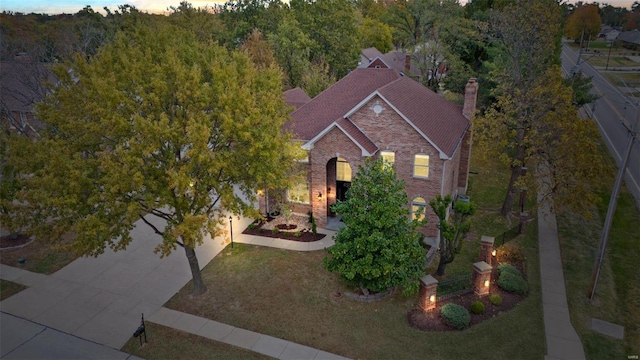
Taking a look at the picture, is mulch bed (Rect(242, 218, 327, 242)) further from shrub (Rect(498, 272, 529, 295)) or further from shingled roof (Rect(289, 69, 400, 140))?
shrub (Rect(498, 272, 529, 295))

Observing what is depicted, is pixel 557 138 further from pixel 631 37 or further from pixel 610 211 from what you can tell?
pixel 631 37

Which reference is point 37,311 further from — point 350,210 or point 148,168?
point 350,210

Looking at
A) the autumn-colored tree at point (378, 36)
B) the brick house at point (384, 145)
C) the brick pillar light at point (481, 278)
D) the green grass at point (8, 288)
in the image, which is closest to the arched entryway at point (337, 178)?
the brick house at point (384, 145)

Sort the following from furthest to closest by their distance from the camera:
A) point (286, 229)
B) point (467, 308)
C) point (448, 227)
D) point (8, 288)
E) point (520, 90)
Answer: point (286, 229), point (520, 90), point (8, 288), point (448, 227), point (467, 308)

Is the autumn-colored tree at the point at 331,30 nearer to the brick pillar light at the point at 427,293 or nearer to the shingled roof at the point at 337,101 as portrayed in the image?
the shingled roof at the point at 337,101

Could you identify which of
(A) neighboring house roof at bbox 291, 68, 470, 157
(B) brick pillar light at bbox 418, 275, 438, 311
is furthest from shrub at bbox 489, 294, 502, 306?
(A) neighboring house roof at bbox 291, 68, 470, 157

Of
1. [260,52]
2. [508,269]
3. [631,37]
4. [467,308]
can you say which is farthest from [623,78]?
[467,308]

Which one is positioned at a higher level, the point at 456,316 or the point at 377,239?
the point at 377,239

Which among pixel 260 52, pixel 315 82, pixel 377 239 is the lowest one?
pixel 377 239
